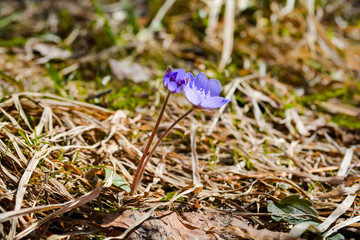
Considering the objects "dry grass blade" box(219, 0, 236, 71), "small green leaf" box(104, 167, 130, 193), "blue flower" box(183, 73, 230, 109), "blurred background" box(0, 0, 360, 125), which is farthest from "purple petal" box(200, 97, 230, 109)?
"dry grass blade" box(219, 0, 236, 71)

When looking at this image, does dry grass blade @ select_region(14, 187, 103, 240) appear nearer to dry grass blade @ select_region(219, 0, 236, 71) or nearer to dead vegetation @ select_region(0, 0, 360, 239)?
dead vegetation @ select_region(0, 0, 360, 239)

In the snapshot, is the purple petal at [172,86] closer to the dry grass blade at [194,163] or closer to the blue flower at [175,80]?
the blue flower at [175,80]

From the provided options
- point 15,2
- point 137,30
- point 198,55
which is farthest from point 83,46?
point 15,2

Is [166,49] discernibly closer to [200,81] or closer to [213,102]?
[200,81]

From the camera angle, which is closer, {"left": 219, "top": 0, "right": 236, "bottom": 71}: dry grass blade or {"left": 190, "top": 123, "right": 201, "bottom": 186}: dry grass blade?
{"left": 190, "top": 123, "right": 201, "bottom": 186}: dry grass blade

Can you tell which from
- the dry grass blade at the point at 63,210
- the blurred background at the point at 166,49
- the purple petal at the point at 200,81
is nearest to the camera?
the dry grass blade at the point at 63,210

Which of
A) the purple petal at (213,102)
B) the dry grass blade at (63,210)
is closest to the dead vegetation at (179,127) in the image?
the dry grass blade at (63,210)
